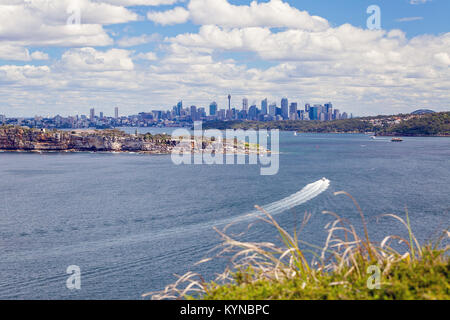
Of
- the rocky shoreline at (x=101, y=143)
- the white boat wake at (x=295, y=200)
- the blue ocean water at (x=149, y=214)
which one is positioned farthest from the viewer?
the rocky shoreline at (x=101, y=143)

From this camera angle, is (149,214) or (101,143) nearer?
(149,214)

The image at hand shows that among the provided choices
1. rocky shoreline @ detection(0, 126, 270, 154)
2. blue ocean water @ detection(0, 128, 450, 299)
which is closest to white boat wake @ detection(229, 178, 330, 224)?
blue ocean water @ detection(0, 128, 450, 299)

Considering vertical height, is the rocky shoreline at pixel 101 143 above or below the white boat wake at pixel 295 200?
above

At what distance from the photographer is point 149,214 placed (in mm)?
38188

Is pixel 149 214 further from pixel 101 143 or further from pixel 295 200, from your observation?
pixel 101 143

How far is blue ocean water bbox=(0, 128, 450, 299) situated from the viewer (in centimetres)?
2383

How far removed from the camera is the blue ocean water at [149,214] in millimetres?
23828

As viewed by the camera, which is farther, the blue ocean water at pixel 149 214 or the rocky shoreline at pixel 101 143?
the rocky shoreline at pixel 101 143

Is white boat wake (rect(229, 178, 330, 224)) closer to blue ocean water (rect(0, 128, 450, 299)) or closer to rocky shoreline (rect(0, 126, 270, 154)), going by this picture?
blue ocean water (rect(0, 128, 450, 299))

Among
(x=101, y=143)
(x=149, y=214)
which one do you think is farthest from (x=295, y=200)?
(x=101, y=143)

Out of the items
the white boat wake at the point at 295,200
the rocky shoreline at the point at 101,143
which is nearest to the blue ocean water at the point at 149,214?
the white boat wake at the point at 295,200

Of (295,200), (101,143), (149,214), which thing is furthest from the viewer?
(101,143)

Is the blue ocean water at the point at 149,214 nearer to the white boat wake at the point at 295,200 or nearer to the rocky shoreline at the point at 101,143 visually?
the white boat wake at the point at 295,200
